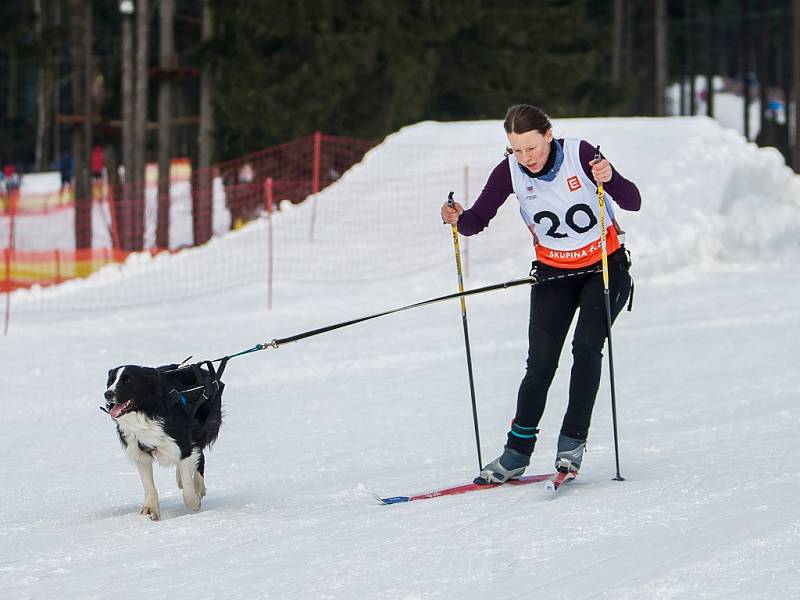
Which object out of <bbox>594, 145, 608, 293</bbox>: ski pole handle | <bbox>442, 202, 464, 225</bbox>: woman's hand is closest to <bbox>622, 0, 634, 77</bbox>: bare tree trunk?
<bbox>442, 202, 464, 225</bbox>: woman's hand

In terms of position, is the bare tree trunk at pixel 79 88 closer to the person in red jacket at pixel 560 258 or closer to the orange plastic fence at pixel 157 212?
the orange plastic fence at pixel 157 212

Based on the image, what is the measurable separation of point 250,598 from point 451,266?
39.2ft

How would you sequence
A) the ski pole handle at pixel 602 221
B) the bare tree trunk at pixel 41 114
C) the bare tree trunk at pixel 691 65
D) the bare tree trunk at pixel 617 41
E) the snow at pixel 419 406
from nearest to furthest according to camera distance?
the snow at pixel 419 406, the ski pole handle at pixel 602 221, the bare tree trunk at pixel 617 41, the bare tree trunk at pixel 41 114, the bare tree trunk at pixel 691 65

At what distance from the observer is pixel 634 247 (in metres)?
15.9

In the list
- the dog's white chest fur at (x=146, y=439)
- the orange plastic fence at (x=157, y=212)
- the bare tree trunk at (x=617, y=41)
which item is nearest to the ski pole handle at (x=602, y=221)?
the dog's white chest fur at (x=146, y=439)

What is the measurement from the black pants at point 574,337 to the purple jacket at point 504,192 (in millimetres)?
276

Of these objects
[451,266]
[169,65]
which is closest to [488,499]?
[451,266]

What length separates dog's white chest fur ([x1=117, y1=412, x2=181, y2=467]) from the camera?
556cm

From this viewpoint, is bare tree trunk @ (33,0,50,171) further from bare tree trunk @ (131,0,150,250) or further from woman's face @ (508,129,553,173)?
woman's face @ (508,129,553,173)

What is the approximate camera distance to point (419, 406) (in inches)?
363

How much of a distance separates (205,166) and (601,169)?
71.9 feet

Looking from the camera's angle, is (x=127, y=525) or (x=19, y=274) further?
(x=19, y=274)

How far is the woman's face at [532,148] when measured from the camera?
17.5 ft

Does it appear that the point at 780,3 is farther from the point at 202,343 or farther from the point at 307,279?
the point at 202,343
